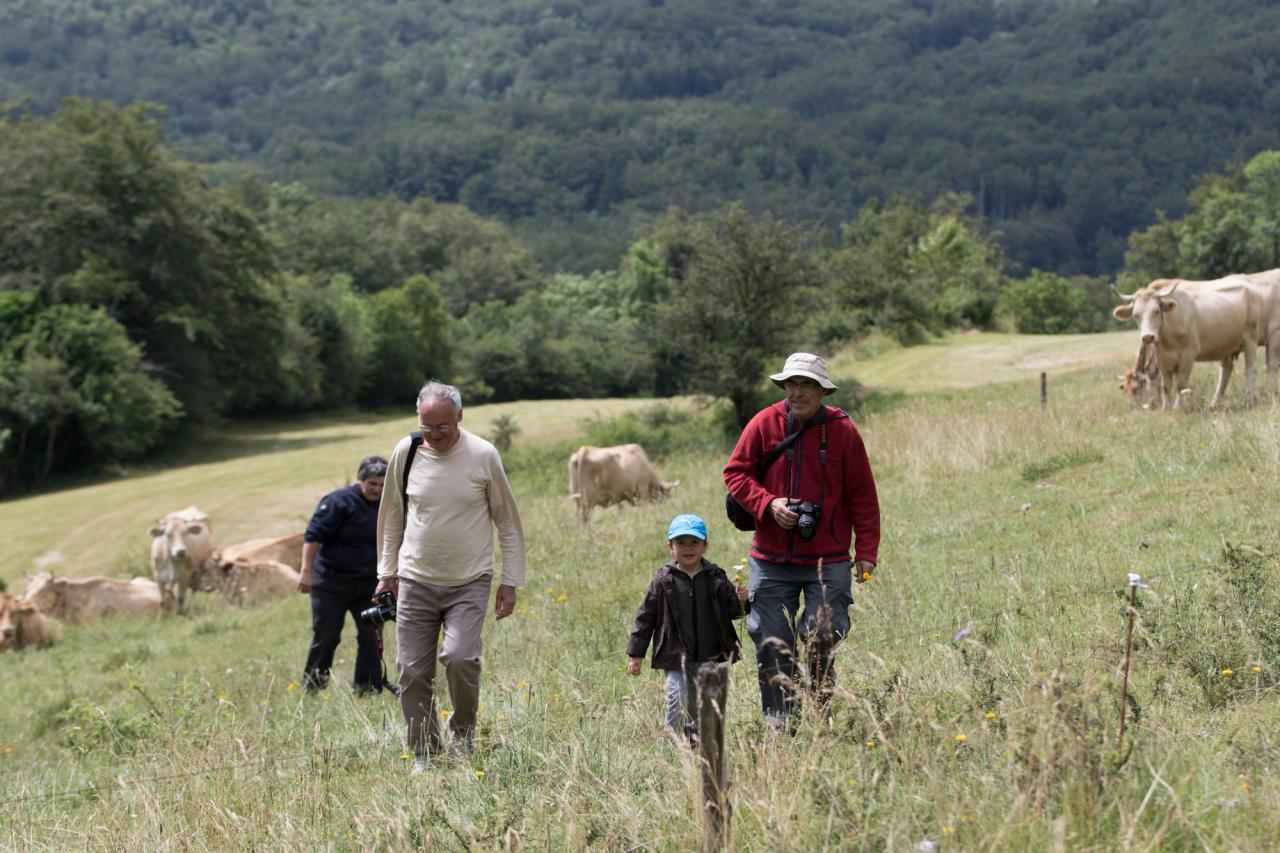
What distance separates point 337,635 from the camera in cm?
984

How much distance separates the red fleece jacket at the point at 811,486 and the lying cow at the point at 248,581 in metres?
12.8

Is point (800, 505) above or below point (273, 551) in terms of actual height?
above

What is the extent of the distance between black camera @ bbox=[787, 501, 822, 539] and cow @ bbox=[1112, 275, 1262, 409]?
10.6 m

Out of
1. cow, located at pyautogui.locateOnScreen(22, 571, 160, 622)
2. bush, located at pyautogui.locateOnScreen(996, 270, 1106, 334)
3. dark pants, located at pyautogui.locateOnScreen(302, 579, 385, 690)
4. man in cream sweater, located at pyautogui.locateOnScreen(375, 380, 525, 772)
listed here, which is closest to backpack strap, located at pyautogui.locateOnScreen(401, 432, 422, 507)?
man in cream sweater, located at pyautogui.locateOnScreen(375, 380, 525, 772)

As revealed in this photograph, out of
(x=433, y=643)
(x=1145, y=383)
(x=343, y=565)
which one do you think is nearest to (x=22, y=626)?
(x=343, y=565)

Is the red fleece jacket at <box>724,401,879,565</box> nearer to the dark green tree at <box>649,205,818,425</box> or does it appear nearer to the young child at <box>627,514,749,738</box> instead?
the young child at <box>627,514,749,738</box>

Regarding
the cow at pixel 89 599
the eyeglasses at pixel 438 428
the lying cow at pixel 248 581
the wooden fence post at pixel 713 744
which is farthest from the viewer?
the cow at pixel 89 599

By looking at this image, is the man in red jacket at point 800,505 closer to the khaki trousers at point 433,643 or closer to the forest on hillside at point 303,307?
A: the khaki trousers at point 433,643

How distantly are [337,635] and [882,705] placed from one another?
226 inches

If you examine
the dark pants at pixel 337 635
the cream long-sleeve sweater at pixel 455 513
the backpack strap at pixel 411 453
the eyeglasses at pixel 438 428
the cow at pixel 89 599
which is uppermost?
the eyeglasses at pixel 438 428

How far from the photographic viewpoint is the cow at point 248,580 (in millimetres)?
17630

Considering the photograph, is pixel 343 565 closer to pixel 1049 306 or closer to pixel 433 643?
pixel 433 643

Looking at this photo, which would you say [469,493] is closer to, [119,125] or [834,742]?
[834,742]

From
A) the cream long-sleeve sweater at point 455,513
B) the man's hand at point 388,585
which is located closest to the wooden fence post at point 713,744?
the cream long-sleeve sweater at point 455,513
